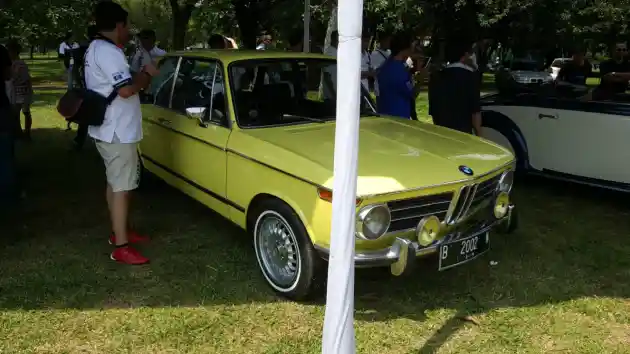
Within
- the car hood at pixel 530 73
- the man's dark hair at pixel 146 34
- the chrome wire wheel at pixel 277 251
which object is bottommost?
the chrome wire wheel at pixel 277 251

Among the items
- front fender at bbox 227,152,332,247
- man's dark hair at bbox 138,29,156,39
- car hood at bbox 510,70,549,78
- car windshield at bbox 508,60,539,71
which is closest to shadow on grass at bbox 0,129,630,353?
front fender at bbox 227,152,332,247

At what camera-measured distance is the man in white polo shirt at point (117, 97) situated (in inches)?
165

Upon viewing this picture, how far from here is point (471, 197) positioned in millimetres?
3883

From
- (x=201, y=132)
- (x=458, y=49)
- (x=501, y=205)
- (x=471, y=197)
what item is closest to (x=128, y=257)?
(x=201, y=132)

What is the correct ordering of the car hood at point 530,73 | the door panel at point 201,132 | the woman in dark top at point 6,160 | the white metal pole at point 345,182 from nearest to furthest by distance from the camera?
the white metal pole at point 345,182 < the door panel at point 201,132 < the woman in dark top at point 6,160 < the car hood at point 530,73

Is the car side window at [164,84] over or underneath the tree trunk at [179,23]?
underneath

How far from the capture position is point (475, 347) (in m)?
3.53

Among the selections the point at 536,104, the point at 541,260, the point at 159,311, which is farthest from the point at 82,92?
the point at 536,104

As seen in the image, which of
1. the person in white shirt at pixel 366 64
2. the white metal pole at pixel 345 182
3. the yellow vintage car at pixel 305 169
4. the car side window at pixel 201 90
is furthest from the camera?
the person in white shirt at pixel 366 64

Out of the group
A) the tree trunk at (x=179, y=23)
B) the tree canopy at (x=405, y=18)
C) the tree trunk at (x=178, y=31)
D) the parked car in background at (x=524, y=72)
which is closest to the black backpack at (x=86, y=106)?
the tree canopy at (x=405, y=18)

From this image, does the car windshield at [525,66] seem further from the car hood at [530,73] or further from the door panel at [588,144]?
the door panel at [588,144]

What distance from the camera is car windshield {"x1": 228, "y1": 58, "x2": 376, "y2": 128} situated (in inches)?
183

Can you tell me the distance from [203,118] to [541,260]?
296 centimetres

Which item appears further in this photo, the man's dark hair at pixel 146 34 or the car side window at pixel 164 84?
the man's dark hair at pixel 146 34
